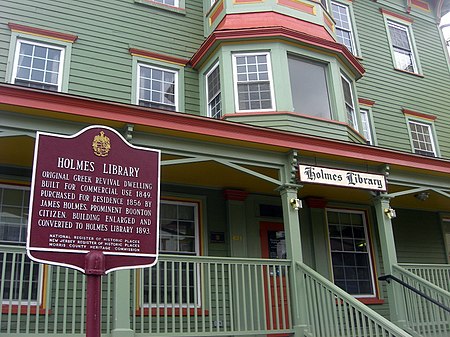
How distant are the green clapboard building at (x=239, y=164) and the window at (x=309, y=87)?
0.10ft

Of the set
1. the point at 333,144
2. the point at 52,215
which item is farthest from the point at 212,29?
the point at 52,215

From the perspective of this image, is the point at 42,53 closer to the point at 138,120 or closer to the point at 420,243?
the point at 138,120

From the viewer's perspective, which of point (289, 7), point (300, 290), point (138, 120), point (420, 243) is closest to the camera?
point (138, 120)

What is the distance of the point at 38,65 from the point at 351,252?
8.04 metres

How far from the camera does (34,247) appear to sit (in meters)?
3.45

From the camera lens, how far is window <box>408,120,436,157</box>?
13.5m

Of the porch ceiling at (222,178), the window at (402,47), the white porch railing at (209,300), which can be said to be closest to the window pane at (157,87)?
the porch ceiling at (222,178)

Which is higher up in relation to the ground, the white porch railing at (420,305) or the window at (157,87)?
the window at (157,87)

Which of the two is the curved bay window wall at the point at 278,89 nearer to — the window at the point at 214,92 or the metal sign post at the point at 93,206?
the window at the point at 214,92

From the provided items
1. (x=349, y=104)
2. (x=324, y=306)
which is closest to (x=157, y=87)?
(x=349, y=104)

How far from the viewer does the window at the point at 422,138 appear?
13510 mm

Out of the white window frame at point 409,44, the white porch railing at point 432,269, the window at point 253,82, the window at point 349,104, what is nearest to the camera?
the white porch railing at point 432,269

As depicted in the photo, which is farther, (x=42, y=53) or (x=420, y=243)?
(x=420, y=243)

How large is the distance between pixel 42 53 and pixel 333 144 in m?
6.14
